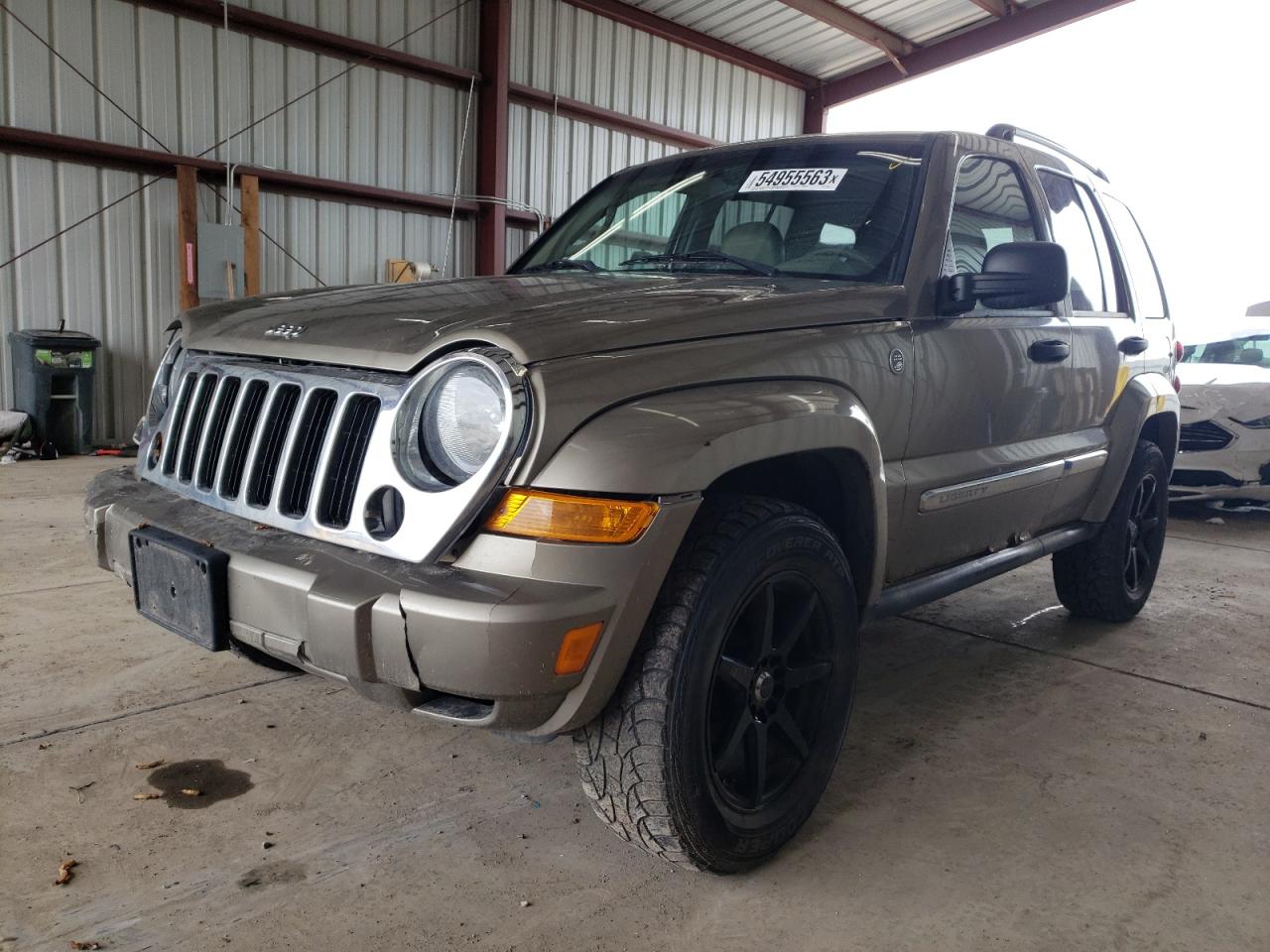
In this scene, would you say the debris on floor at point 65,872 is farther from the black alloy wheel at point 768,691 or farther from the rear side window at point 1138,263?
the rear side window at point 1138,263

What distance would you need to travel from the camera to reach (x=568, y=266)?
9.80 ft

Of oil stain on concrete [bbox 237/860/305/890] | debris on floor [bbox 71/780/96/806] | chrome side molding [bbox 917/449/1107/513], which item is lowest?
oil stain on concrete [bbox 237/860/305/890]

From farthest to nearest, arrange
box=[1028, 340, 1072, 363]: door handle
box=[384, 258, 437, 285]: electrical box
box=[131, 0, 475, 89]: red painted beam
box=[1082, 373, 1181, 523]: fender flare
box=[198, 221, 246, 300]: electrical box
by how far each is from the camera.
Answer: box=[384, 258, 437, 285]: electrical box, box=[198, 221, 246, 300]: electrical box, box=[131, 0, 475, 89]: red painted beam, box=[1082, 373, 1181, 523]: fender flare, box=[1028, 340, 1072, 363]: door handle

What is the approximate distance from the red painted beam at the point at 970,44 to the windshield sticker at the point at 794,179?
10667mm

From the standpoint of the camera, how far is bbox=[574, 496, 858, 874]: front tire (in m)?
1.82

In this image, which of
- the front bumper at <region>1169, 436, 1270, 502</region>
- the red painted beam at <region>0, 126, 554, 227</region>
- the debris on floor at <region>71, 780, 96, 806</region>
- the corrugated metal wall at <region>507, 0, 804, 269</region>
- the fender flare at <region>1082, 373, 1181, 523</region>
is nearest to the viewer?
the debris on floor at <region>71, 780, 96, 806</region>

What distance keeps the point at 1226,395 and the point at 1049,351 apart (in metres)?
4.50

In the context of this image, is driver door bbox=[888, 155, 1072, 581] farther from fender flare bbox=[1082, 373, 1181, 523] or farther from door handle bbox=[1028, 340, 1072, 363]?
fender flare bbox=[1082, 373, 1181, 523]

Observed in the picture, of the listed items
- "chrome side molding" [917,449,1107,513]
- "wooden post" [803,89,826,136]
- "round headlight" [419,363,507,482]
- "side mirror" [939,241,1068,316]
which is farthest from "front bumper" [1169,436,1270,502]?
"wooden post" [803,89,826,136]

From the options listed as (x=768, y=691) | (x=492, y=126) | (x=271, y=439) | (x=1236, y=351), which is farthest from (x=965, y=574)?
(x=492, y=126)

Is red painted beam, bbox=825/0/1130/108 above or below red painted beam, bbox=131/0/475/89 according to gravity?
above

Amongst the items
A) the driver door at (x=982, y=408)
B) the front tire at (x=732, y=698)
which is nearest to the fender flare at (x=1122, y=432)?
the driver door at (x=982, y=408)

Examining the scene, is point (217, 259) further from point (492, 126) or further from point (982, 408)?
point (982, 408)

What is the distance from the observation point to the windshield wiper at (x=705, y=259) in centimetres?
259
